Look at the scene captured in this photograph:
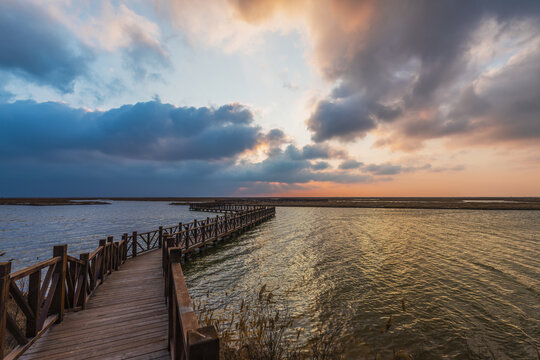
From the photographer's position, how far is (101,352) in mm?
4473

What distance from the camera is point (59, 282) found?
214 inches

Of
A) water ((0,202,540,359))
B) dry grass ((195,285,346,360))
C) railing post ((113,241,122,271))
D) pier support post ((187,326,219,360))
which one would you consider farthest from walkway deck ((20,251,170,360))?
pier support post ((187,326,219,360))

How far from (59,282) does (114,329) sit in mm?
1789

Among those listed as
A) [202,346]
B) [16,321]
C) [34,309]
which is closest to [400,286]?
[202,346]

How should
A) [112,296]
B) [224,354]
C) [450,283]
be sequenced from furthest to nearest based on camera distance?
1. [450,283]
2. [112,296]
3. [224,354]

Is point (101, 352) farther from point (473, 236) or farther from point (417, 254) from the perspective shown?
point (473, 236)

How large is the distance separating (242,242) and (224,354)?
16600 millimetres

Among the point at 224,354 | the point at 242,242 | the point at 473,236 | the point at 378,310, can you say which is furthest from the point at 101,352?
the point at 473,236

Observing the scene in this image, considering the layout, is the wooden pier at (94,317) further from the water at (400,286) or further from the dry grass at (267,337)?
the water at (400,286)

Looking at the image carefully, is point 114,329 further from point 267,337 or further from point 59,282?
point 267,337

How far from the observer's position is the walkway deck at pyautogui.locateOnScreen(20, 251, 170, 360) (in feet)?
14.6

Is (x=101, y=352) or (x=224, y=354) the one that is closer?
(x=101, y=352)


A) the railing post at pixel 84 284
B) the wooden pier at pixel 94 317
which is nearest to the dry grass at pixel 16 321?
the wooden pier at pixel 94 317

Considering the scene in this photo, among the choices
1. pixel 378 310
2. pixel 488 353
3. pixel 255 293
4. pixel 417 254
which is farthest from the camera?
pixel 417 254
